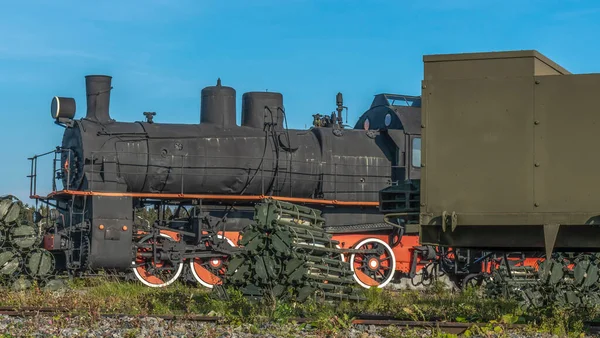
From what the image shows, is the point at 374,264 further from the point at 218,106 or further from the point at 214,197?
the point at 218,106

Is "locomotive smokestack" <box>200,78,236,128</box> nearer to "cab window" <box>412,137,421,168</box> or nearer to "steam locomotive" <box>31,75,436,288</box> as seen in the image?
"steam locomotive" <box>31,75,436,288</box>

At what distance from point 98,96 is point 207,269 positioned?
165 inches

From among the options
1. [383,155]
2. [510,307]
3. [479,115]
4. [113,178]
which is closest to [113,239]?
[113,178]

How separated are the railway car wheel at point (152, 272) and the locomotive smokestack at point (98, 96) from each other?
8.90 feet

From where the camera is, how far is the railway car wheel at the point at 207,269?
17984 millimetres

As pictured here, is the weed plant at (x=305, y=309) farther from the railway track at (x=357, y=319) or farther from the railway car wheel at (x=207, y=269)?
the railway car wheel at (x=207, y=269)

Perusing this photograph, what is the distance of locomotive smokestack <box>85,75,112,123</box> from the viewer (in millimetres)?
18141

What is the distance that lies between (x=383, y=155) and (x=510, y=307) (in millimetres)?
8105

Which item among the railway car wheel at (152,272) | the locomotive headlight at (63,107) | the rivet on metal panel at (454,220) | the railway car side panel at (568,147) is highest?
the locomotive headlight at (63,107)

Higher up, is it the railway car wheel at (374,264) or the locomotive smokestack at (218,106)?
the locomotive smokestack at (218,106)

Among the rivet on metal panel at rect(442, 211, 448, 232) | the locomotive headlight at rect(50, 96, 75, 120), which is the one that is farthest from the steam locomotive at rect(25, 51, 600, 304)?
the rivet on metal panel at rect(442, 211, 448, 232)

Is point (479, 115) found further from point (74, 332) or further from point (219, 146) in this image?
point (219, 146)

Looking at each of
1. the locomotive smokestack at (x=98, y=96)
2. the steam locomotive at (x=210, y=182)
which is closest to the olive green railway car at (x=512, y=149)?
the steam locomotive at (x=210, y=182)

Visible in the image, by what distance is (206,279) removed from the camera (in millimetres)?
18094
